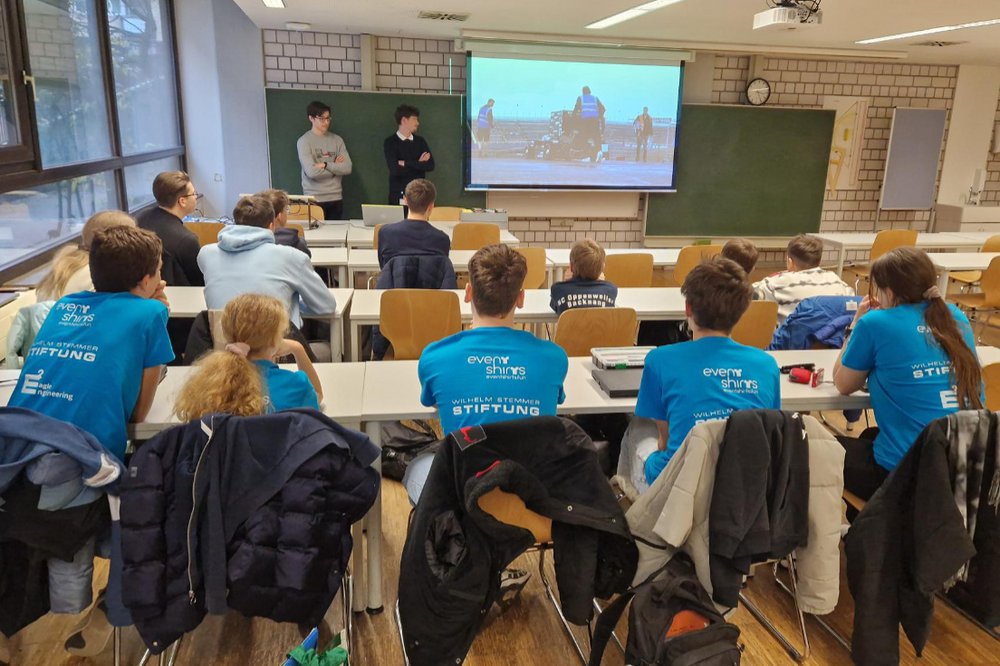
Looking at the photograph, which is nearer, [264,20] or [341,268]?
[341,268]

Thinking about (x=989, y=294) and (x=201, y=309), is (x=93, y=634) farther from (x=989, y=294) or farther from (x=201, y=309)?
(x=989, y=294)

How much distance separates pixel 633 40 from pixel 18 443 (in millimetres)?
7149

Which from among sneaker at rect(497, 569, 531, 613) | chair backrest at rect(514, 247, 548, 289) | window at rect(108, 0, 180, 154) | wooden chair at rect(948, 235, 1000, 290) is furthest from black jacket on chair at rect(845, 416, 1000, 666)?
window at rect(108, 0, 180, 154)

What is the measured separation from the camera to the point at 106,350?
1970mm

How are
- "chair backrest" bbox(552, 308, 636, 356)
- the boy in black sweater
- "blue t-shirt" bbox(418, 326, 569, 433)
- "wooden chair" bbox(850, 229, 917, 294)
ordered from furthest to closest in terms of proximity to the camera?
the boy in black sweater → "wooden chair" bbox(850, 229, 917, 294) → "chair backrest" bbox(552, 308, 636, 356) → "blue t-shirt" bbox(418, 326, 569, 433)

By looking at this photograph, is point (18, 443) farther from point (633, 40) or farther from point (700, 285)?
point (633, 40)

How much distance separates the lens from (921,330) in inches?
90.7

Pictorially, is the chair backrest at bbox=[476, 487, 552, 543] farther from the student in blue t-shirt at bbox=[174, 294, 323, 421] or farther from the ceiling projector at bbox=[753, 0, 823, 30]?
the ceiling projector at bbox=[753, 0, 823, 30]

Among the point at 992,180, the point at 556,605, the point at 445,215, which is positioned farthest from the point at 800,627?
the point at 992,180

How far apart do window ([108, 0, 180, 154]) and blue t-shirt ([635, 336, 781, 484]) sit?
556 cm

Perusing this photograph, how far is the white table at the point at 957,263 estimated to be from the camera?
5367 mm

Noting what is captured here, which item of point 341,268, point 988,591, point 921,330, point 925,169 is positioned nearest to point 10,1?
point 341,268

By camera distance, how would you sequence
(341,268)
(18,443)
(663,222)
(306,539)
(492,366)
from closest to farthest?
(18,443) → (306,539) → (492,366) → (341,268) → (663,222)

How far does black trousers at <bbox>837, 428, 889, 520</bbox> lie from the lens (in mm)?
2396
